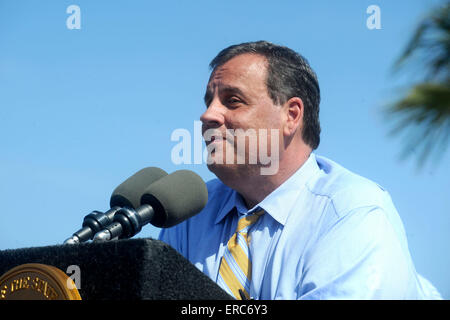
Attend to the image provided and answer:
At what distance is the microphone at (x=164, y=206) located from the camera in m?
2.06

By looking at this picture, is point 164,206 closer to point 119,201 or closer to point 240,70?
point 119,201

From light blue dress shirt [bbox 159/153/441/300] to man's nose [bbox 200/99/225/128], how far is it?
1.60ft

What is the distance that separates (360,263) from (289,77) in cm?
145

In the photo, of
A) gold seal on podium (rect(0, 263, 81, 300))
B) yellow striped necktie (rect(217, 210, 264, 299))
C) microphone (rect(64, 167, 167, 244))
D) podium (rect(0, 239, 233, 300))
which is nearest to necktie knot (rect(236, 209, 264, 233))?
yellow striped necktie (rect(217, 210, 264, 299))

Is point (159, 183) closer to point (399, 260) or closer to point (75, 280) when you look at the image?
point (75, 280)

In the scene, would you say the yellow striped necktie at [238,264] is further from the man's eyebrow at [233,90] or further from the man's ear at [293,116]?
the man's eyebrow at [233,90]

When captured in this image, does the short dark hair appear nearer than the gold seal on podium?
No

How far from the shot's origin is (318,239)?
2.56 m

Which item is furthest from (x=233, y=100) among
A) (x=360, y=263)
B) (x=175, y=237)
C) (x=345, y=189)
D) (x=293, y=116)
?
(x=360, y=263)

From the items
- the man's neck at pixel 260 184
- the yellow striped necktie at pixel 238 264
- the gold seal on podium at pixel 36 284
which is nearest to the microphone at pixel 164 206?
the gold seal on podium at pixel 36 284

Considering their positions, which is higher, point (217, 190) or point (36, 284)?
point (36, 284)

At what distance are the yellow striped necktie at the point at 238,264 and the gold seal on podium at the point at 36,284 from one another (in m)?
1.18

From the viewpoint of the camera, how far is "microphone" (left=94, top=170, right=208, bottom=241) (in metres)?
2.06

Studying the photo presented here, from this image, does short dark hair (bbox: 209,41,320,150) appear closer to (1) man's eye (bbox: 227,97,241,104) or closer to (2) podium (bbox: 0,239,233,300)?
(1) man's eye (bbox: 227,97,241,104)
